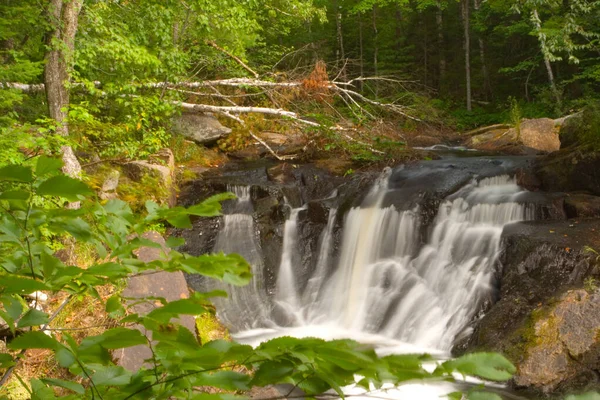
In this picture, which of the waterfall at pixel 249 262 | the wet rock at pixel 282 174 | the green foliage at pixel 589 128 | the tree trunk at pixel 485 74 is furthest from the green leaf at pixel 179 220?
the tree trunk at pixel 485 74

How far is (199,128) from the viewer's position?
1301 cm

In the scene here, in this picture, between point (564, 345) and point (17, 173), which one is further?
point (564, 345)

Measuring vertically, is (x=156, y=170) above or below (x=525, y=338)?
above

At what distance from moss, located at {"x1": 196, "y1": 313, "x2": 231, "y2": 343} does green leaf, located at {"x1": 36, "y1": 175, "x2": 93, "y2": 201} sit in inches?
215

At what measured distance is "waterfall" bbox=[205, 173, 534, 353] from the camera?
23.5ft

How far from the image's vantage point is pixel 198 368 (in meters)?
1.01

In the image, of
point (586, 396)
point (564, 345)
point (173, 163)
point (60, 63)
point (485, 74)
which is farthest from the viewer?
point (485, 74)

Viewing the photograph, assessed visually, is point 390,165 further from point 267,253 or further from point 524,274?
point 524,274

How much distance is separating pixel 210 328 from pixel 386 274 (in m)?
2.93

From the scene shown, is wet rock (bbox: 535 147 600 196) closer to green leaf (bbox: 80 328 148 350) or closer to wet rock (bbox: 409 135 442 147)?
wet rock (bbox: 409 135 442 147)

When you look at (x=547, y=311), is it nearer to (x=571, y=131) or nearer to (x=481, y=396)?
(x=571, y=131)

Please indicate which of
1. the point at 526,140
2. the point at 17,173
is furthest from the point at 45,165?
the point at 526,140

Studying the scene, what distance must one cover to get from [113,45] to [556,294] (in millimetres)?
6564

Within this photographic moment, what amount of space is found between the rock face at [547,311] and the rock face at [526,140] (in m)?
6.48
